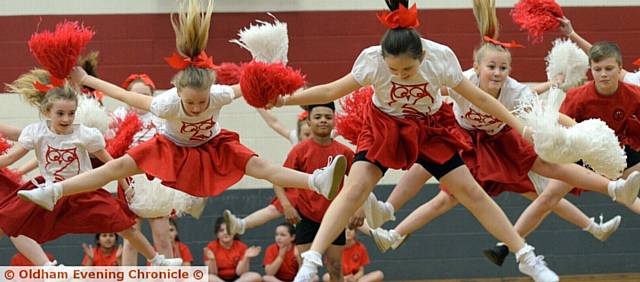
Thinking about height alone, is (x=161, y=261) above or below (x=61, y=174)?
below

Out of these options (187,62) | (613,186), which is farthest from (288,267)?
(613,186)

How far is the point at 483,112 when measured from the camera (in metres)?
5.99

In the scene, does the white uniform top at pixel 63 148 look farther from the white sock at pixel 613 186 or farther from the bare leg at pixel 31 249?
the white sock at pixel 613 186

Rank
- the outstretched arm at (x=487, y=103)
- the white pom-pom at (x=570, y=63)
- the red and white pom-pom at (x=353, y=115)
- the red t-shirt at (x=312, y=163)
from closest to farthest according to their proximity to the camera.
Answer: the outstretched arm at (x=487, y=103) → the red and white pom-pom at (x=353, y=115) → the red t-shirt at (x=312, y=163) → the white pom-pom at (x=570, y=63)

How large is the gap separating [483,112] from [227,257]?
3315mm

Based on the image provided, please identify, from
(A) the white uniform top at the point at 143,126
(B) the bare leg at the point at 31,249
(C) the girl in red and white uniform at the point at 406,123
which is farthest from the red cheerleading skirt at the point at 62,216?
(C) the girl in red and white uniform at the point at 406,123

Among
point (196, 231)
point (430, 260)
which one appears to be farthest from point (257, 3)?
point (430, 260)

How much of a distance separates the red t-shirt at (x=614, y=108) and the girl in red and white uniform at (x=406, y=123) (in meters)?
1.45

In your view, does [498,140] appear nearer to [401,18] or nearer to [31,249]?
[401,18]

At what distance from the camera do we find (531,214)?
666 centimetres

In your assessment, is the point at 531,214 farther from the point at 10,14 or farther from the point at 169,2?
the point at 10,14

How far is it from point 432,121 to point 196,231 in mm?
3855

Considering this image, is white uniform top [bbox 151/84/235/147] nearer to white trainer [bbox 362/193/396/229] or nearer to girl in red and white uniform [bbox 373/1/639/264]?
white trainer [bbox 362/193/396/229]

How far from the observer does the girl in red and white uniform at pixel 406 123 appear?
5.27 m
